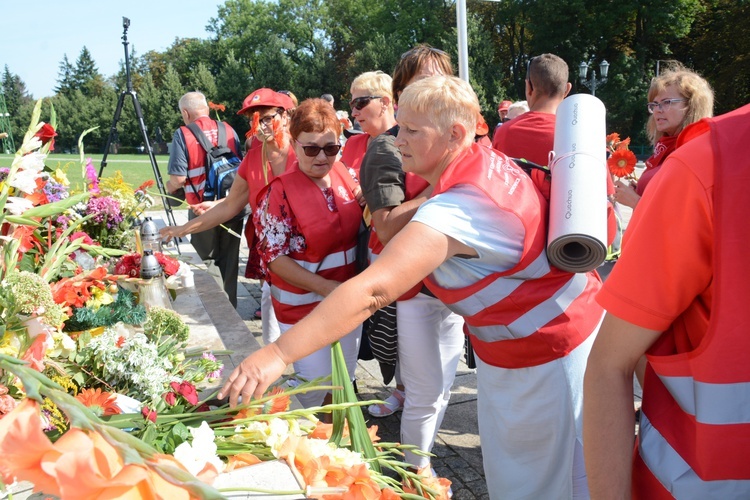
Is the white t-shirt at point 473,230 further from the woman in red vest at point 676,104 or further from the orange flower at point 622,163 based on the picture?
the orange flower at point 622,163

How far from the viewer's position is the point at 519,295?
1.81 m

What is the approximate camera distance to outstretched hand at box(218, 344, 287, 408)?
128cm

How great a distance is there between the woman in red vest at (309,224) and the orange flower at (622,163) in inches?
71.0

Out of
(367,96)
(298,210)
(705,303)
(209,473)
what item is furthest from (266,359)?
(367,96)

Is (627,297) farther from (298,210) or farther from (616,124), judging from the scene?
(616,124)

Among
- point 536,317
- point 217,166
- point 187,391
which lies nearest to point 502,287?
point 536,317

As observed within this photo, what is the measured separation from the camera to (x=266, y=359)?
1.30 m

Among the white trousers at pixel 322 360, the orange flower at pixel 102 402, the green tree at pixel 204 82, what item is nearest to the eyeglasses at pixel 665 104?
the white trousers at pixel 322 360

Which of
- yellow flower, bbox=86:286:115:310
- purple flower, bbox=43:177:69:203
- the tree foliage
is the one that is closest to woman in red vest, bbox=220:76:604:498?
yellow flower, bbox=86:286:115:310

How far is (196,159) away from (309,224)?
2842mm

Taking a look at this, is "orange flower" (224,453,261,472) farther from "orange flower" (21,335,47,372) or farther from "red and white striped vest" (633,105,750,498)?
"red and white striped vest" (633,105,750,498)

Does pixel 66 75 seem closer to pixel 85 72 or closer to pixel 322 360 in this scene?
pixel 85 72

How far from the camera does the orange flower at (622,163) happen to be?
3883 mm

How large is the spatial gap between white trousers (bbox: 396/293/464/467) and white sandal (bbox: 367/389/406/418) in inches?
33.8
